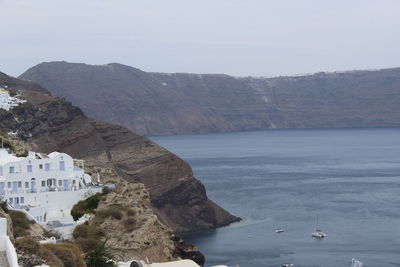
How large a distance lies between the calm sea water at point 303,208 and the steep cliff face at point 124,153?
366 centimetres

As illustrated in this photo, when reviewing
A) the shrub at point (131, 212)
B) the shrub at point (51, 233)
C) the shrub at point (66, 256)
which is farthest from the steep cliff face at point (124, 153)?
the shrub at point (66, 256)

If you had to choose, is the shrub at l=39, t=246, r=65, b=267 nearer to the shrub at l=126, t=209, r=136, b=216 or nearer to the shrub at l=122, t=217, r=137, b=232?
the shrub at l=122, t=217, r=137, b=232

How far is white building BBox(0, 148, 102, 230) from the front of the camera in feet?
111

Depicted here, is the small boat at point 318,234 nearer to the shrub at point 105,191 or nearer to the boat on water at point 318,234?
the boat on water at point 318,234

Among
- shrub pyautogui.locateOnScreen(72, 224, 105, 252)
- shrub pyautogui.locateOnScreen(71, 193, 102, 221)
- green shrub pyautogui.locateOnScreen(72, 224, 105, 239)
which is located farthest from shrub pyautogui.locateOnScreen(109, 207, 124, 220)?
green shrub pyautogui.locateOnScreen(72, 224, 105, 239)

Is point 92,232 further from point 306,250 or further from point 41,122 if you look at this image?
point 41,122

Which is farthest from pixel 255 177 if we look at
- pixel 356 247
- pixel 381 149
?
pixel 381 149

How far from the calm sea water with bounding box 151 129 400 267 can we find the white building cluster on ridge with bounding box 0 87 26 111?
19437 millimetres

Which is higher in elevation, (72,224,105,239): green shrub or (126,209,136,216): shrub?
(126,209,136,216): shrub

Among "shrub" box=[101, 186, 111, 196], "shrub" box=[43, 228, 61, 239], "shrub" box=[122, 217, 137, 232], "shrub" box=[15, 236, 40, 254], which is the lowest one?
"shrub" box=[122, 217, 137, 232]

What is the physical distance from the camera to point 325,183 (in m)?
99.1

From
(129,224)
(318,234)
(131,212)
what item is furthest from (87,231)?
(318,234)

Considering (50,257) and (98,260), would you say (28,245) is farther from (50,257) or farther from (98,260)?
(98,260)

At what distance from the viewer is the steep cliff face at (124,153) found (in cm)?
6981
